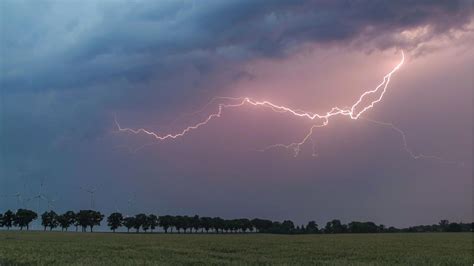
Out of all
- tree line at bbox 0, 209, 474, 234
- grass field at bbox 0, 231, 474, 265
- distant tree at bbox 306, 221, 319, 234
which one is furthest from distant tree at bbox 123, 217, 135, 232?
grass field at bbox 0, 231, 474, 265

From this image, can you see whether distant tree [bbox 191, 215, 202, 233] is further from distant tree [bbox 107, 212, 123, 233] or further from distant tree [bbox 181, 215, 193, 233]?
distant tree [bbox 107, 212, 123, 233]

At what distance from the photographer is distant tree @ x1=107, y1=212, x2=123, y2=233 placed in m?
180

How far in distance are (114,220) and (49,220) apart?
2128 centimetres

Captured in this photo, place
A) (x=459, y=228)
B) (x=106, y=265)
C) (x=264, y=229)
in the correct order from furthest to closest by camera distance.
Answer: (x=264, y=229) → (x=459, y=228) → (x=106, y=265)

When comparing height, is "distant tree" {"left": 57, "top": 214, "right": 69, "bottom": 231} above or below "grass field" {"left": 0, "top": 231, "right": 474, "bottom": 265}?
above

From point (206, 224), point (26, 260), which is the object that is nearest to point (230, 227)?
point (206, 224)

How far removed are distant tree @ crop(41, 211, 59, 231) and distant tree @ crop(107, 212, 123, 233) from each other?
17.4 metres

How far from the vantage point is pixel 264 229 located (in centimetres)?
18662

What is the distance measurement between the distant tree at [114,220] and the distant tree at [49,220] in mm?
17376

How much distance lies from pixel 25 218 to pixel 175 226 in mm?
48530

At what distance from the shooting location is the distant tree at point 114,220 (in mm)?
180000

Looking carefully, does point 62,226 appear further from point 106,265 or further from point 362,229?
point 106,265

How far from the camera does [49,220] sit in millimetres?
173500

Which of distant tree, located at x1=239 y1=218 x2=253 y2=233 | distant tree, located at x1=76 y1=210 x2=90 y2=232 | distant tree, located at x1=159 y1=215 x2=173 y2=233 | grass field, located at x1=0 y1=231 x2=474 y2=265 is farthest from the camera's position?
distant tree, located at x1=239 y1=218 x2=253 y2=233
